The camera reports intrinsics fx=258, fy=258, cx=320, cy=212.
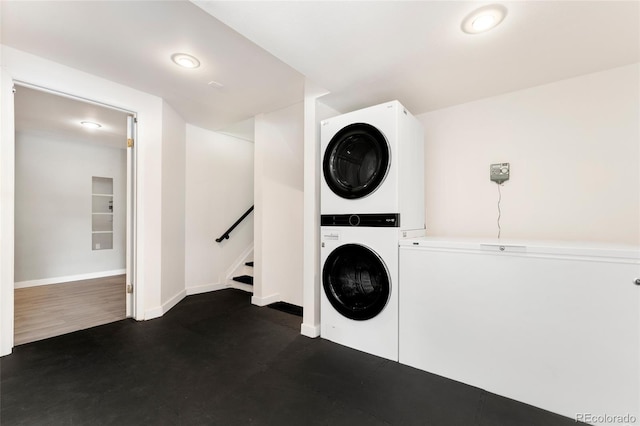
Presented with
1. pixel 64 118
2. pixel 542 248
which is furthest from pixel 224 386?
pixel 64 118

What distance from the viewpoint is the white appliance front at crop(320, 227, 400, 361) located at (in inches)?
78.7

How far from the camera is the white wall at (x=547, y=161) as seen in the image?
1877 mm

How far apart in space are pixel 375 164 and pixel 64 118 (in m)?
4.30

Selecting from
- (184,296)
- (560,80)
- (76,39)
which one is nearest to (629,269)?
(560,80)

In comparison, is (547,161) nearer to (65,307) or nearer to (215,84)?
(215,84)

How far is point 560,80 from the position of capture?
206 cm

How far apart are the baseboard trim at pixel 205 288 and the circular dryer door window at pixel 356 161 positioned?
2.77m

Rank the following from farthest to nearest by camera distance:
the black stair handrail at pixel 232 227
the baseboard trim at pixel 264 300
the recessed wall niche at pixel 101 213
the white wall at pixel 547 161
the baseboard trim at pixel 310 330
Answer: the recessed wall niche at pixel 101 213 → the black stair handrail at pixel 232 227 → the baseboard trim at pixel 264 300 → the baseboard trim at pixel 310 330 → the white wall at pixel 547 161

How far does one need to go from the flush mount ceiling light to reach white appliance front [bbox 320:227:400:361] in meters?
1.33

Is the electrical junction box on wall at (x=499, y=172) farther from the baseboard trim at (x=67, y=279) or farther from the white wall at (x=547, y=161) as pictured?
the baseboard trim at (x=67, y=279)

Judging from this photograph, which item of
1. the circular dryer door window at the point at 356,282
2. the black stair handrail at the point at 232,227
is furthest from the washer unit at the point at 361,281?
the black stair handrail at the point at 232,227

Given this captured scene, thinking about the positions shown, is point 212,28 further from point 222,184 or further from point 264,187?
point 222,184

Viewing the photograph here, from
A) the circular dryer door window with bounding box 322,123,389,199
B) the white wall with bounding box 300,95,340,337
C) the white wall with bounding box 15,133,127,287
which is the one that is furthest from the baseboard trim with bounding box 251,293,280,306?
the white wall with bounding box 15,133,127,287

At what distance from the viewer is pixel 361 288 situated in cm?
223
